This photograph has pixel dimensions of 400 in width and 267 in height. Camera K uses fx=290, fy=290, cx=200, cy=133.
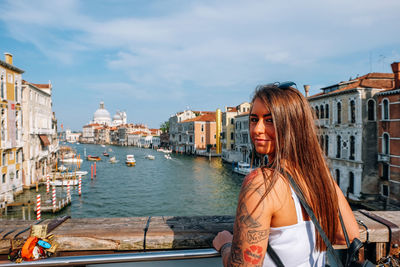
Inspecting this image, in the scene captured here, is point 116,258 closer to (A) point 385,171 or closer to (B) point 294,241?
(B) point 294,241

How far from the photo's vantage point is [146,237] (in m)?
1.65

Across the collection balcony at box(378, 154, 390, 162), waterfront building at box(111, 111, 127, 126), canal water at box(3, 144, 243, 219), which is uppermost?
waterfront building at box(111, 111, 127, 126)

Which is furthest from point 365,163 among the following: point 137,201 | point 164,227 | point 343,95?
point 164,227

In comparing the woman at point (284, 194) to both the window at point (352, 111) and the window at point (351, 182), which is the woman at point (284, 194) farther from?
the window at point (351, 182)

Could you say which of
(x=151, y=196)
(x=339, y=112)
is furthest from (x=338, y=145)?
(x=151, y=196)

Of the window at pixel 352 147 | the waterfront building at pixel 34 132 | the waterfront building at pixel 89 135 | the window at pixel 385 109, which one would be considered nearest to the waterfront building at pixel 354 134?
the window at pixel 352 147

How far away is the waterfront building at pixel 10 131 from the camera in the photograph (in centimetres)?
1534

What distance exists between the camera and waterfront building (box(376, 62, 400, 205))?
43.2 ft

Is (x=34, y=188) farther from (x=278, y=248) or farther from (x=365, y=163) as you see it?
(x=278, y=248)

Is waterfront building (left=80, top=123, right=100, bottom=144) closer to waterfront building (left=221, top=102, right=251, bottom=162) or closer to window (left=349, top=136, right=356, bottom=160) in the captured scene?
waterfront building (left=221, top=102, right=251, bottom=162)

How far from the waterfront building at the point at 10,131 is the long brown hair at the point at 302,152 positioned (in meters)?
17.2

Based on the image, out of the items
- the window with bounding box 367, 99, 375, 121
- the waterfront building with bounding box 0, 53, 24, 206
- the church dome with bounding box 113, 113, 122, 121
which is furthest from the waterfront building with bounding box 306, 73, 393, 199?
the church dome with bounding box 113, 113, 122, 121

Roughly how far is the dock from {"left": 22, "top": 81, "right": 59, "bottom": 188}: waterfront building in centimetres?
2051

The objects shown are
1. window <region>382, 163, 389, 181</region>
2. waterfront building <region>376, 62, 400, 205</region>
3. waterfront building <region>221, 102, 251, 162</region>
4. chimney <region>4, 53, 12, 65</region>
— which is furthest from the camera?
waterfront building <region>221, 102, 251, 162</region>
